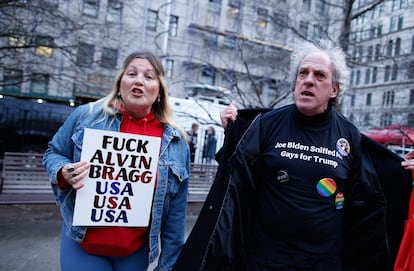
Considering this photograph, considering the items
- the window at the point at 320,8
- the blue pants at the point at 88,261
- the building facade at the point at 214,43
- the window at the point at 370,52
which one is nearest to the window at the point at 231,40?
the building facade at the point at 214,43

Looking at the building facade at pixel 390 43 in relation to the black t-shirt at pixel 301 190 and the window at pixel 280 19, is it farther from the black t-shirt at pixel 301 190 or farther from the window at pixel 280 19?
the black t-shirt at pixel 301 190

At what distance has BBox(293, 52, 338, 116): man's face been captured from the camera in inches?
90.4

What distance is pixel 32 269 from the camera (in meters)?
4.24

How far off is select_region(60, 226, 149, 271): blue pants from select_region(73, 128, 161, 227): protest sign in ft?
0.63

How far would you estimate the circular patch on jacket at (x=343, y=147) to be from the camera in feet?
7.50

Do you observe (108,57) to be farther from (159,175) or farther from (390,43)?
(159,175)

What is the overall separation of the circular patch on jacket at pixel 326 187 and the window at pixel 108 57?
1003cm

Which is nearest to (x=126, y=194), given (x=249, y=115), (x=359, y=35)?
(x=249, y=115)

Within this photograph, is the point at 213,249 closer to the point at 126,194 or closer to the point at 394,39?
the point at 126,194

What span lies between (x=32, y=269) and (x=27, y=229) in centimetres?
153

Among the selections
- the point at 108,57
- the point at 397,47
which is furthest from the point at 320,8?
the point at 108,57

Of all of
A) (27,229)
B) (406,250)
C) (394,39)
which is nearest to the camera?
(406,250)

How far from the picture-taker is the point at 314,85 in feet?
7.59

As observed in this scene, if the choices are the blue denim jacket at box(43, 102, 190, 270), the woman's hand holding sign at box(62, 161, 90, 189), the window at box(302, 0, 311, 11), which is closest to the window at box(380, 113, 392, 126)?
the window at box(302, 0, 311, 11)
